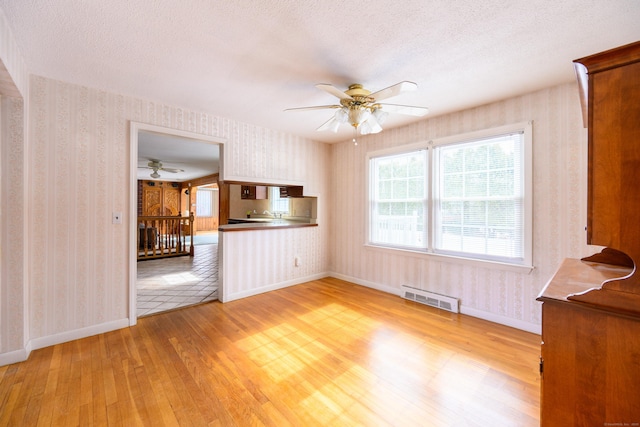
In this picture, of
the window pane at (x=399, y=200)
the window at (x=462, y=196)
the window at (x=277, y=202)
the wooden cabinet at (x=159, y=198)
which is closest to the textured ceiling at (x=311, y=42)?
the window at (x=462, y=196)

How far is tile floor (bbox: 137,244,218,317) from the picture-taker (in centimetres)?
335

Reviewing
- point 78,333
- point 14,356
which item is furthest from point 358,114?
point 14,356

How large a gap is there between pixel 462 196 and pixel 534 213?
691 millimetres

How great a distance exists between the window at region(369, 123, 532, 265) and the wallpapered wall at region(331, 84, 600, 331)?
0.11m

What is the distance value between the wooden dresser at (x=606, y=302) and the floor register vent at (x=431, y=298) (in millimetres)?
2338

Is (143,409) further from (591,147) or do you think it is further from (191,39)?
(591,147)

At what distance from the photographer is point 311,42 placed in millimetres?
1812

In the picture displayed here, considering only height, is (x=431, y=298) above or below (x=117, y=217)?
below

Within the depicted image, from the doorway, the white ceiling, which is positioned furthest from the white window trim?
the white ceiling

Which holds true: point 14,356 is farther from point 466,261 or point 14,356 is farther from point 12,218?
point 466,261

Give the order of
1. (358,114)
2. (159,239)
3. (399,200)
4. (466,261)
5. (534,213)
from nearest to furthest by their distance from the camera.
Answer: (358,114)
(534,213)
(466,261)
(399,200)
(159,239)

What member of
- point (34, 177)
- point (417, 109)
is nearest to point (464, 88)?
point (417, 109)

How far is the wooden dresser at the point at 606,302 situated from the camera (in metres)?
0.81

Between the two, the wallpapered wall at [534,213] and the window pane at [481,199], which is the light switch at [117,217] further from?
the window pane at [481,199]
